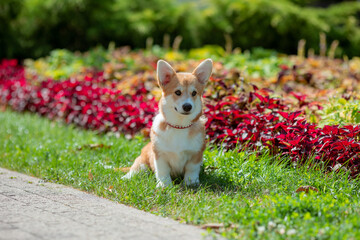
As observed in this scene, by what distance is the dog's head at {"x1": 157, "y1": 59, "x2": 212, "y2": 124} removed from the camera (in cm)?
426

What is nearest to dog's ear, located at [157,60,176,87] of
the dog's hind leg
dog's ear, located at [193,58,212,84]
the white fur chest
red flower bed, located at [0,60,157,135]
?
dog's ear, located at [193,58,212,84]

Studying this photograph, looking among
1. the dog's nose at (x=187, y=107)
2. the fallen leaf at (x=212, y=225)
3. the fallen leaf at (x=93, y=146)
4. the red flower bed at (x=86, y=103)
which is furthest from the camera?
the red flower bed at (x=86, y=103)

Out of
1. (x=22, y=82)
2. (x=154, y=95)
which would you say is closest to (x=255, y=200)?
(x=154, y=95)

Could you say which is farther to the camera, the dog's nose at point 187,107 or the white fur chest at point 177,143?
the white fur chest at point 177,143

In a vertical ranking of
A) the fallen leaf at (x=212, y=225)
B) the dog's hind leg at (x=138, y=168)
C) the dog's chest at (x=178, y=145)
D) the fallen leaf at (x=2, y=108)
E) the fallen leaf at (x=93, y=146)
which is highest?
the dog's chest at (x=178, y=145)

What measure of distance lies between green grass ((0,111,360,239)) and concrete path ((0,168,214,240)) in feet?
0.65

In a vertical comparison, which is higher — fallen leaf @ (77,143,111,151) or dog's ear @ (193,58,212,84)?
dog's ear @ (193,58,212,84)

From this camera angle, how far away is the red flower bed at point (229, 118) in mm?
4695

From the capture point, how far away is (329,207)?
3.48 metres

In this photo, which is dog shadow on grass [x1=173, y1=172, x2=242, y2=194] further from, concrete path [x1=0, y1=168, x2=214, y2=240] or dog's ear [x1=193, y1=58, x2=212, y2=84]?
dog's ear [x1=193, y1=58, x2=212, y2=84]

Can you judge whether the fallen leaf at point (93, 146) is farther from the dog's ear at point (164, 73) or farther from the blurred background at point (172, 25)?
the blurred background at point (172, 25)

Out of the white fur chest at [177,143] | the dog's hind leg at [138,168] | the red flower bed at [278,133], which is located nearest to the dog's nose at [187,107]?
the white fur chest at [177,143]

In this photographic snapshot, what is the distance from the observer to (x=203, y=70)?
450 cm

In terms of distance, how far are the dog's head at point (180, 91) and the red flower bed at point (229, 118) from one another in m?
1.01
